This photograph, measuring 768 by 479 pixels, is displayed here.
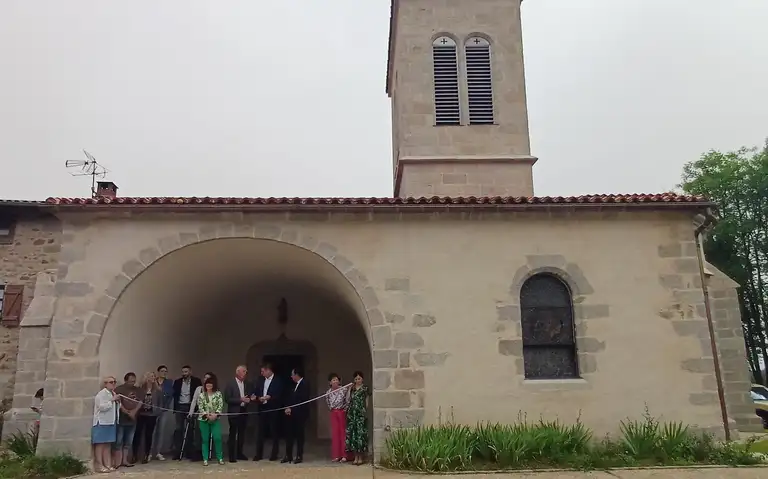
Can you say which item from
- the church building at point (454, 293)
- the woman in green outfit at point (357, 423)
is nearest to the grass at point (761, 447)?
the church building at point (454, 293)

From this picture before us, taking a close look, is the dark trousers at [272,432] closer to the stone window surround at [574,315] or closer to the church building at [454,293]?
A: the church building at [454,293]

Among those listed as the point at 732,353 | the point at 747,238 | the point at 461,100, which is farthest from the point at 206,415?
the point at 747,238

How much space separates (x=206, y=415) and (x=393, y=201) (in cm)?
420

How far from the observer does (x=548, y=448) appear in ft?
25.7

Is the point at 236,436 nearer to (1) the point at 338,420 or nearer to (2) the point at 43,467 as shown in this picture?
(1) the point at 338,420

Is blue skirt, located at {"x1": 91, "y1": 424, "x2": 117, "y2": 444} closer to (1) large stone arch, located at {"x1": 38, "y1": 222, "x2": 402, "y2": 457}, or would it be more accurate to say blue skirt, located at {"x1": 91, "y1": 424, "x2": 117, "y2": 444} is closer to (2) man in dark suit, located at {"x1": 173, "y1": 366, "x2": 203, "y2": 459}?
(1) large stone arch, located at {"x1": 38, "y1": 222, "x2": 402, "y2": 457}

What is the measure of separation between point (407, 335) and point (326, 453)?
9.62ft

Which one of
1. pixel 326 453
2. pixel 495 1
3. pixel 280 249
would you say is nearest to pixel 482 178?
pixel 495 1

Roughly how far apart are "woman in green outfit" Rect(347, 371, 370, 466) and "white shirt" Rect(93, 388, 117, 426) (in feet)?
10.8

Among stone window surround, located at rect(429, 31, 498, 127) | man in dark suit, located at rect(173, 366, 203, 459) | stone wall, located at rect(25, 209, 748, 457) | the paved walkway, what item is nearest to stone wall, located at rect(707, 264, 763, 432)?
stone wall, located at rect(25, 209, 748, 457)

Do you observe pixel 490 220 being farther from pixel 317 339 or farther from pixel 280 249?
pixel 317 339

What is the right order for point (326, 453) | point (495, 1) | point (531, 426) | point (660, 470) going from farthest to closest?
point (495, 1) < point (326, 453) < point (531, 426) < point (660, 470)

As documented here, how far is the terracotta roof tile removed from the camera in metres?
8.70

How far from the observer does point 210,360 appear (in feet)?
42.6
